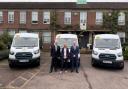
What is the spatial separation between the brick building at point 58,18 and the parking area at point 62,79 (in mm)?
27185

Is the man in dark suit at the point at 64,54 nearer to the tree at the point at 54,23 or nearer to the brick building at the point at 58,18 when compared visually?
the brick building at the point at 58,18

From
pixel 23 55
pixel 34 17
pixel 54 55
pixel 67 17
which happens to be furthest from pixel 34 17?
pixel 54 55

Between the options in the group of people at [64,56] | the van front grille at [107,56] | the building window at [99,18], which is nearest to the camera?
the group of people at [64,56]

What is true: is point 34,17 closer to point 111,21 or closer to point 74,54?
point 111,21

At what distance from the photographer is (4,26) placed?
49.0m

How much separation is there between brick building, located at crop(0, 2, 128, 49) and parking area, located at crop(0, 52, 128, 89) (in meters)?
27.2

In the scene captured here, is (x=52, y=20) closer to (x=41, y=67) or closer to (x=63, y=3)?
(x=63, y=3)

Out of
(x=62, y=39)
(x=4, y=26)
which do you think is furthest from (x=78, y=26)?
(x=62, y=39)

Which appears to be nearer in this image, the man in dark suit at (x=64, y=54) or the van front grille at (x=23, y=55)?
the man in dark suit at (x=64, y=54)

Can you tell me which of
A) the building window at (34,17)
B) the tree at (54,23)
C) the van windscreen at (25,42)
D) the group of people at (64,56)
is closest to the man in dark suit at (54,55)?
the group of people at (64,56)

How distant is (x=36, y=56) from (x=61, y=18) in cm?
2810

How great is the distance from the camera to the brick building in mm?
48125

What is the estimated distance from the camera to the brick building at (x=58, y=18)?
48.1 m

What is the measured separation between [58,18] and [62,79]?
107 ft
